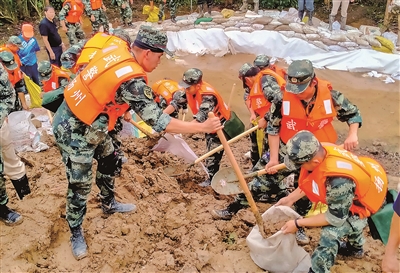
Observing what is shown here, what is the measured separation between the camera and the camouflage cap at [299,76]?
132 inches

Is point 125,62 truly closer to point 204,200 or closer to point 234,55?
point 204,200

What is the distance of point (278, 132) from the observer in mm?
3924

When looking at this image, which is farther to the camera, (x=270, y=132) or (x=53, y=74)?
(x=53, y=74)

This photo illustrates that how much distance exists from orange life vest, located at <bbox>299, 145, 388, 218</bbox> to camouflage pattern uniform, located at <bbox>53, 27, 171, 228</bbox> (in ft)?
3.71

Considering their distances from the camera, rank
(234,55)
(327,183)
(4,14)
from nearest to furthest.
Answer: (327,183) < (234,55) < (4,14)

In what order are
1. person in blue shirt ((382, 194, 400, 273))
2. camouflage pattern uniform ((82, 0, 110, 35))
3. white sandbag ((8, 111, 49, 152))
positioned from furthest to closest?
camouflage pattern uniform ((82, 0, 110, 35)) → white sandbag ((8, 111, 49, 152)) → person in blue shirt ((382, 194, 400, 273))

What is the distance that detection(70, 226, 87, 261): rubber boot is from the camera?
11.6 ft

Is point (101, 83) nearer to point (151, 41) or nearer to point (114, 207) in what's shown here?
point (151, 41)

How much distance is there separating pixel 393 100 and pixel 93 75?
6.11 m

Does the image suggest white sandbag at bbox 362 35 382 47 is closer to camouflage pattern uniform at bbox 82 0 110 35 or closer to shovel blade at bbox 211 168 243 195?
shovel blade at bbox 211 168 243 195

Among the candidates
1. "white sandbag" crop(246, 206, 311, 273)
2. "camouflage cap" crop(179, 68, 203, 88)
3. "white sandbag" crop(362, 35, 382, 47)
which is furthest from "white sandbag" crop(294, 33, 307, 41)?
"white sandbag" crop(246, 206, 311, 273)

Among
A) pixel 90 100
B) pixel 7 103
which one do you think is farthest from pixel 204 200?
pixel 7 103

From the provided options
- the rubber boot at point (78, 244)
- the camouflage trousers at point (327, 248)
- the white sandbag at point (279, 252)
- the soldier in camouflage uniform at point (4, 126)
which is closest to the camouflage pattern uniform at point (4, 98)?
the soldier in camouflage uniform at point (4, 126)

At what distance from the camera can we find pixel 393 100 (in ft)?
24.2
